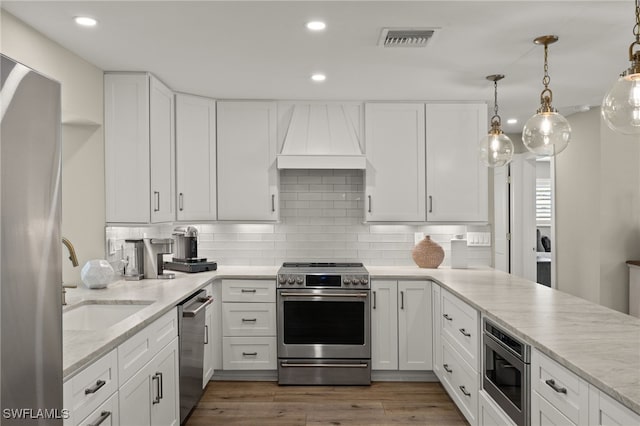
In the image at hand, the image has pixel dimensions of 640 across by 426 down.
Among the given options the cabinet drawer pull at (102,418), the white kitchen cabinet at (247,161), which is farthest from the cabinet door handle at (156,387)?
the white kitchen cabinet at (247,161)

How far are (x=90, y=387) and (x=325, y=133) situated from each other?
3143mm

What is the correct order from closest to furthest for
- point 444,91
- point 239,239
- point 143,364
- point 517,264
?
point 143,364, point 444,91, point 239,239, point 517,264

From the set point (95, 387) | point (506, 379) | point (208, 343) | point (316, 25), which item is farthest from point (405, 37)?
point (208, 343)

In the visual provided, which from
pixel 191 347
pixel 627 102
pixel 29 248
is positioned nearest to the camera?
pixel 29 248

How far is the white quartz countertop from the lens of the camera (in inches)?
67.8

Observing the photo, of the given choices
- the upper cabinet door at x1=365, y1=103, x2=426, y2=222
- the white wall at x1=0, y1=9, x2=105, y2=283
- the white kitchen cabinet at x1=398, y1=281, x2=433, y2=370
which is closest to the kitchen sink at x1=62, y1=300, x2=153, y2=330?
the white wall at x1=0, y1=9, x2=105, y2=283

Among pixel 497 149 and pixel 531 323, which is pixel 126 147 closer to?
pixel 497 149

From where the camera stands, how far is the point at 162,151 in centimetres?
403

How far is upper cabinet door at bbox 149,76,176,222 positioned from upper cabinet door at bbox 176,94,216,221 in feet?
0.25

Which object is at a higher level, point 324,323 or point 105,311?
point 105,311

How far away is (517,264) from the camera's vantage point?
20.8 ft

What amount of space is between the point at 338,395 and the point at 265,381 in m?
0.69

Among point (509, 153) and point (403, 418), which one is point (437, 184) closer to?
point (509, 153)

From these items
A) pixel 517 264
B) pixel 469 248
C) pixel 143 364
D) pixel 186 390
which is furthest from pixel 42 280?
pixel 517 264
